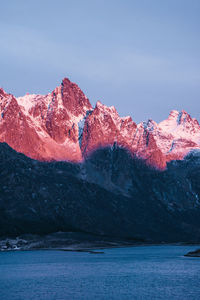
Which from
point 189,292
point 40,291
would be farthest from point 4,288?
point 189,292

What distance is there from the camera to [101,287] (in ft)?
619

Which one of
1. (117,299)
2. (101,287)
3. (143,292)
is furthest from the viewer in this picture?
(101,287)

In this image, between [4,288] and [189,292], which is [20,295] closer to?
[4,288]

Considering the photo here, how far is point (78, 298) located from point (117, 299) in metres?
10.4

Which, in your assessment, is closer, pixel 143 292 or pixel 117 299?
pixel 117 299

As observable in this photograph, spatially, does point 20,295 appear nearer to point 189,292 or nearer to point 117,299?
point 117,299

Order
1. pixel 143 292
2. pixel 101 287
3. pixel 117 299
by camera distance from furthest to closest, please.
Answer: pixel 101 287 → pixel 143 292 → pixel 117 299

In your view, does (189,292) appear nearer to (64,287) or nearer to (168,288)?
(168,288)

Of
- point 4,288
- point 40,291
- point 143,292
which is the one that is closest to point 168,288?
point 143,292

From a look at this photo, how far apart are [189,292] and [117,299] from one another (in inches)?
887

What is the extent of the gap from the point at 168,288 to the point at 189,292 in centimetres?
1180

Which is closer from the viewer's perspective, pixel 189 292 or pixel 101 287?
pixel 189 292

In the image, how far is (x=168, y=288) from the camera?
7210 inches

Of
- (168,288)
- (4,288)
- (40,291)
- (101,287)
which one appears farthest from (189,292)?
(4,288)
